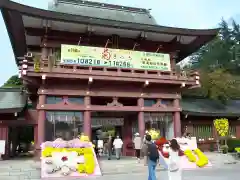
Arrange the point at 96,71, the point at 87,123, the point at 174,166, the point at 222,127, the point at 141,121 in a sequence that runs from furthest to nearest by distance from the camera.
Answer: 1. the point at 222,127
2. the point at 141,121
3. the point at 96,71
4. the point at 87,123
5. the point at 174,166

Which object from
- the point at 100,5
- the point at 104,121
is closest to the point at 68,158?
the point at 104,121

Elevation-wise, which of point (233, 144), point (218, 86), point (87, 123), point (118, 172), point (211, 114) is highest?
point (218, 86)

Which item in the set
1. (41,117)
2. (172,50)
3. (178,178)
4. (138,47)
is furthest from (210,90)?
(178,178)


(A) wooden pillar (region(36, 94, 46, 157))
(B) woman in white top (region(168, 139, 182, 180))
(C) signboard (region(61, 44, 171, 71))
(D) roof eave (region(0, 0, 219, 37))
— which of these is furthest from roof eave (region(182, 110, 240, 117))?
(B) woman in white top (region(168, 139, 182, 180))

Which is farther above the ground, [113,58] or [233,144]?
[113,58]

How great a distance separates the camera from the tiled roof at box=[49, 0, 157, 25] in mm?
22038

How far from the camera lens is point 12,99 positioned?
65.8 feet

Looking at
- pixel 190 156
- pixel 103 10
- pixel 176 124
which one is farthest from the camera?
pixel 103 10

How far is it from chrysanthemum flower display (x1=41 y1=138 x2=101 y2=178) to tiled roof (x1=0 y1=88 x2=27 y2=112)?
582cm

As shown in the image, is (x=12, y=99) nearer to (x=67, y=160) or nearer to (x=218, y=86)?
(x=67, y=160)

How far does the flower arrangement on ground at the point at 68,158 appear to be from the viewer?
41.1ft

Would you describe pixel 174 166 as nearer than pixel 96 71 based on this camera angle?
Yes

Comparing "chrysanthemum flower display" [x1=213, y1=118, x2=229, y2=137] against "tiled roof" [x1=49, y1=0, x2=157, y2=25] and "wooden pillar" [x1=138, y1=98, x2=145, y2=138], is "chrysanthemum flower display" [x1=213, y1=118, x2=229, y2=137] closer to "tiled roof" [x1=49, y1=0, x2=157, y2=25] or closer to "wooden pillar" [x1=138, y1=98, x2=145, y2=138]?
"wooden pillar" [x1=138, y1=98, x2=145, y2=138]

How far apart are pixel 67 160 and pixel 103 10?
14.3 m
